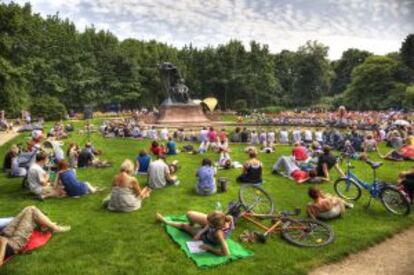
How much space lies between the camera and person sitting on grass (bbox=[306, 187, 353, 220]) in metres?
9.45

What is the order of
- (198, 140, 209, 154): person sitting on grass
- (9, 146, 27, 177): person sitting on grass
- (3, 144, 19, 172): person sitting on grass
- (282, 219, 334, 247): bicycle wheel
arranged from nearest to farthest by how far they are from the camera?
(282, 219, 334, 247): bicycle wheel
(9, 146, 27, 177): person sitting on grass
(3, 144, 19, 172): person sitting on grass
(198, 140, 209, 154): person sitting on grass

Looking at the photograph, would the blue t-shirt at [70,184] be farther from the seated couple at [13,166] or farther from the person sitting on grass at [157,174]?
the seated couple at [13,166]

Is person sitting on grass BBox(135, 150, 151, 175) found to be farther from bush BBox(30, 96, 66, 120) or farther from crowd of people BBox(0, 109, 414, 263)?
bush BBox(30, 96, 66, 120)

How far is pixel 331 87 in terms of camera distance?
348ft

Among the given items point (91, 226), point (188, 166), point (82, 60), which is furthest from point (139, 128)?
point (82, 60)

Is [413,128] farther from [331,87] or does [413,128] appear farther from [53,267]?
[331,87]

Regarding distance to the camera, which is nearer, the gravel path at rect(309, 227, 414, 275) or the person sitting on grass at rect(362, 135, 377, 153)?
the gravel path at rect(309, 227, 414, 275)

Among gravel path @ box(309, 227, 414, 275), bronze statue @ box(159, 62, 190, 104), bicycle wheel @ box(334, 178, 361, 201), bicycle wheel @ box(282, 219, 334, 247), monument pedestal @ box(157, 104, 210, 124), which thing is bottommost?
gravel path @ box(309, 227, 414, 275)

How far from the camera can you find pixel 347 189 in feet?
38.3

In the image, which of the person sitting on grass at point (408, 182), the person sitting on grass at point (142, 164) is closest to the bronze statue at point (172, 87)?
the person sitting on grass at point (142, 164)

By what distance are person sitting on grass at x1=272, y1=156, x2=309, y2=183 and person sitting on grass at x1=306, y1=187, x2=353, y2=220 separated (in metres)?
3.87

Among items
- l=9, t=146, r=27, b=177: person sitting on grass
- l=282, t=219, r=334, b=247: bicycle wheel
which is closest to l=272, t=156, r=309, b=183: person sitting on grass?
l=282, t=219, r=334, b=247: bicycle wheel

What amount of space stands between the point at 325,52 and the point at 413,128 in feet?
211

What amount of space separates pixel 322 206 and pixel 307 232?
3.79ft
